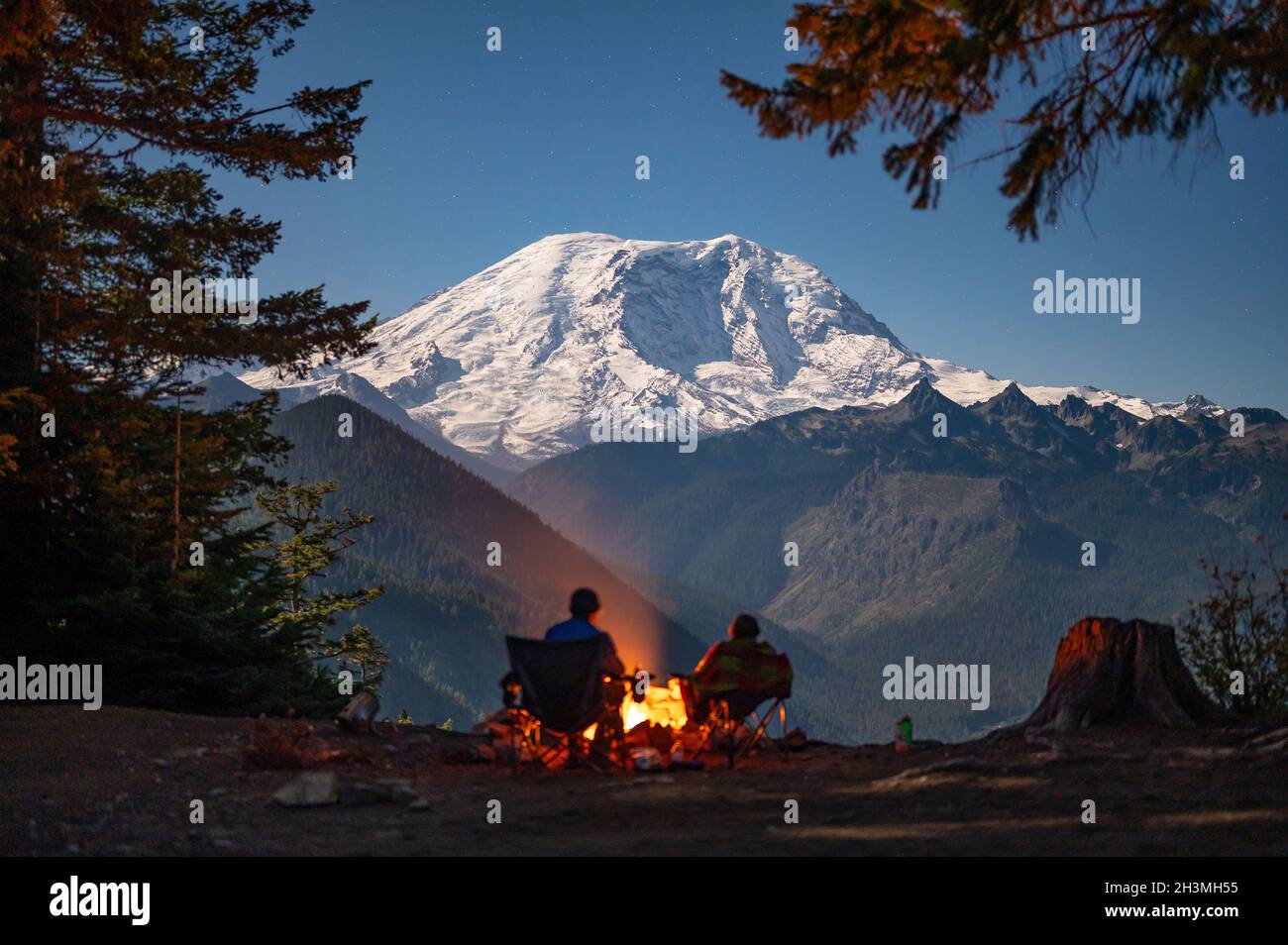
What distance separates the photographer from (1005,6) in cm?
763

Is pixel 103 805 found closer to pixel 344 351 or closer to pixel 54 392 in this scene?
pixel 54 392

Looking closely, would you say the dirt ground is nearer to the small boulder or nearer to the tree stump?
the small boulder

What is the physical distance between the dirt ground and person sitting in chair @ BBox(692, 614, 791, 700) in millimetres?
626

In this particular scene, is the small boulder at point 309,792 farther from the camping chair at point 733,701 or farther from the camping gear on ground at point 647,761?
the camping chair at point 733,701

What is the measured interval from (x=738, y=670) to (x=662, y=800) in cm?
211

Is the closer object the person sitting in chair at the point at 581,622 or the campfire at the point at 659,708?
the person sitting in chair at the point at 581,622

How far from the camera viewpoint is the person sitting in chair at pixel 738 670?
9.70 metres

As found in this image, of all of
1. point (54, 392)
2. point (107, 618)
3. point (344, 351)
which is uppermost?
point (344, 351)

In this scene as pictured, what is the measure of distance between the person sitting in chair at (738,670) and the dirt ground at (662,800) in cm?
63

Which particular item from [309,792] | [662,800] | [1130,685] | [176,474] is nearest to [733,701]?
[662,800]

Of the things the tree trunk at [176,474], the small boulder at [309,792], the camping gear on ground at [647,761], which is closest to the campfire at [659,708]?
the camping gear on ground at [647,761]

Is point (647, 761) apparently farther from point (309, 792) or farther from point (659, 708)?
point (309, 792)

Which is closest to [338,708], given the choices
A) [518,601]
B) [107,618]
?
[107,618]

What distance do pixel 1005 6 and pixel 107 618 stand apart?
10381mm
